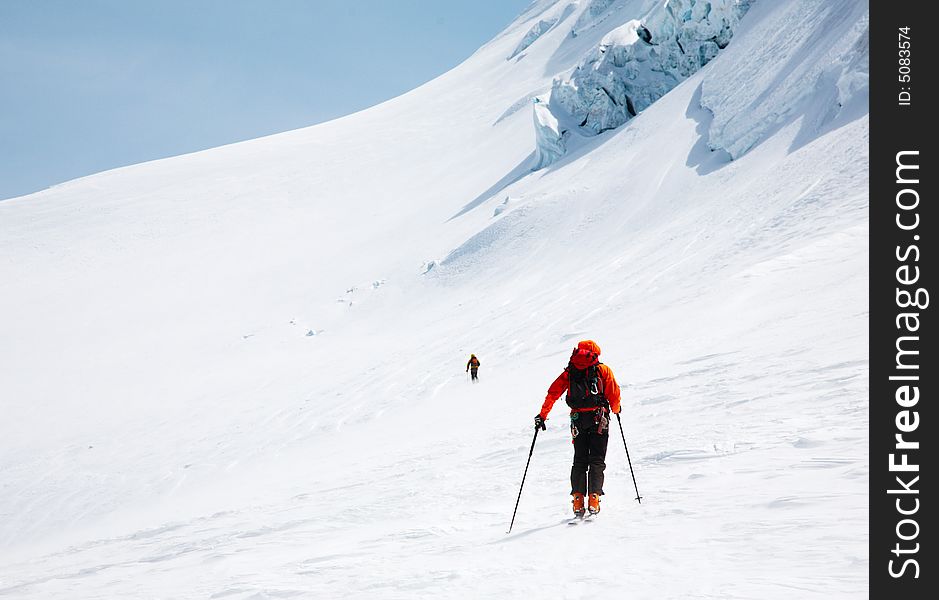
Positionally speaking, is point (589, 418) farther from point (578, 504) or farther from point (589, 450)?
point (578, 504)

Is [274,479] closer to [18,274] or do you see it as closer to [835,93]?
[835,93]

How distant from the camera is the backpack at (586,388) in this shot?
6.99 meters

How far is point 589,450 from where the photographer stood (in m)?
6.99

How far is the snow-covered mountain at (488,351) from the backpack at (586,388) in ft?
3.65

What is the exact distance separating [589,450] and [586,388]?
0.63 metres

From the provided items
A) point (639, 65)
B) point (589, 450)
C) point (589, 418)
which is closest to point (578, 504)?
point (589, 450)

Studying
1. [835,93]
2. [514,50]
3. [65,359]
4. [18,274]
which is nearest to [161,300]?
[65,359]

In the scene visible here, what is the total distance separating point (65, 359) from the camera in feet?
127

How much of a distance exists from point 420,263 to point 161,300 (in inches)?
752
